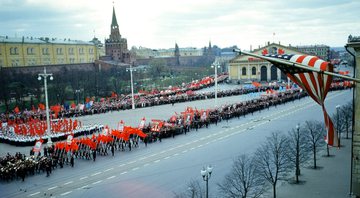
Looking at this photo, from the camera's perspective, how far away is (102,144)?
99.7 ft

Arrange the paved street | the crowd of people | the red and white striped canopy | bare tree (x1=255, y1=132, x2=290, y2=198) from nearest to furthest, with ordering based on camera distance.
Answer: the red and white striped canopy, bare tree (x1=255, y1=132, x2=290, y2=198), the paved street, the crowd of people

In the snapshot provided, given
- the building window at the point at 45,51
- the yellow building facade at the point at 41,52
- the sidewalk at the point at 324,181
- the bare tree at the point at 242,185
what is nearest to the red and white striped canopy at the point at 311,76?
the bare tree at the point at 242,185

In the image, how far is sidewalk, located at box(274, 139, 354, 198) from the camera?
17.6 m

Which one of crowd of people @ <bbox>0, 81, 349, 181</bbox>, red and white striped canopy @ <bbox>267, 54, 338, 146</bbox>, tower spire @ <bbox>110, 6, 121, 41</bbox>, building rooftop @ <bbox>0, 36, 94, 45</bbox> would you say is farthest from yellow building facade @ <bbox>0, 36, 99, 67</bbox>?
red and white striped canopy @ <bbox>267, 54, 338, 146</bbox>

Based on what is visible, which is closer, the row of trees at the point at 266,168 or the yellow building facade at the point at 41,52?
the row of trees at the point at 266,168

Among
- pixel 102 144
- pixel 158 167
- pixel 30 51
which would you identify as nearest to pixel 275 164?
pixel 158 167

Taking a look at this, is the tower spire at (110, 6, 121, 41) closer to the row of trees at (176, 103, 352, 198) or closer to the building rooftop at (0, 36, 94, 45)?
the building rooftop at (0, 36, 94, 45)

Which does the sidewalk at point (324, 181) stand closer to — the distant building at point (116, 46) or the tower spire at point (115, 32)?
the distant building at point (116, 46)

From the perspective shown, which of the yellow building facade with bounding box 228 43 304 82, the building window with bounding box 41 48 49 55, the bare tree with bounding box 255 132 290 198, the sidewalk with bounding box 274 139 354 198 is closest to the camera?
A: the sidewalk with bounding box 274 139 354 198

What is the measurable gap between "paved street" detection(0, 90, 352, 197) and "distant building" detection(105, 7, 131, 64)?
91103 millimetres

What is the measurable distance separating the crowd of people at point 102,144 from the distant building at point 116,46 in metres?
81.8

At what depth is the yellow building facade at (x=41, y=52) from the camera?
85.8 m

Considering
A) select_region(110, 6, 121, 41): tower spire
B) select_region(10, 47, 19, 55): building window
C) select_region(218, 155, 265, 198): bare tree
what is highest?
select_region(110, 6, 121, 41): tower spire

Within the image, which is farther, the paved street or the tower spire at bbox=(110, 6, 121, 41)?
the tower spire at bbox=(110, 6, 121, 41)
